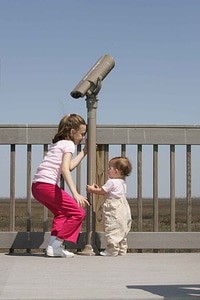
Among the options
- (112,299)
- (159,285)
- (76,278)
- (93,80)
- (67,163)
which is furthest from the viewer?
(93,80)

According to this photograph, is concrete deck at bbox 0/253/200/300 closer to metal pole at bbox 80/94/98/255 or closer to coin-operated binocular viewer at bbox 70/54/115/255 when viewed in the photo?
metal pole at bbox 80/94/98/255

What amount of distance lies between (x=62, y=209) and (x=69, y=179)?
260 mm

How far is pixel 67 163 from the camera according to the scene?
465 cm

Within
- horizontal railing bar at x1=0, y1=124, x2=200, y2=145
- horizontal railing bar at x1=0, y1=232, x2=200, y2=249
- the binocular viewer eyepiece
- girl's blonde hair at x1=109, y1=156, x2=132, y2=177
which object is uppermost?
the binocular viewer eyepiece

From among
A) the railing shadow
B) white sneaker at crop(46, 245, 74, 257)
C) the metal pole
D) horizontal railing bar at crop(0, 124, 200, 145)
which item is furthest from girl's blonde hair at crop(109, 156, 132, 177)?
the railing shadow

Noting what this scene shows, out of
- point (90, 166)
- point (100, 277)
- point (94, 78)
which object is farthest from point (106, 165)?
point (100, 277)

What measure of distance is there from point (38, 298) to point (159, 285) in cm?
69

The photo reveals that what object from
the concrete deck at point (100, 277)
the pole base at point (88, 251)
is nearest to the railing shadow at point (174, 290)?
the concrete deck at point (100, 277)

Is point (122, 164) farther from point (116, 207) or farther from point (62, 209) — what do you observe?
point (62, 209)

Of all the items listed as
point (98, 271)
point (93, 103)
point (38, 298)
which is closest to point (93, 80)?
point (93, 103)

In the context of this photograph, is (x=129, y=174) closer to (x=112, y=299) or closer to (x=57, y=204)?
(x=57, y=204)

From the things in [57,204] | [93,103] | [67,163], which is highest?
[93,103]

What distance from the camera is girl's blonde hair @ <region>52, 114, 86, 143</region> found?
4.84 m

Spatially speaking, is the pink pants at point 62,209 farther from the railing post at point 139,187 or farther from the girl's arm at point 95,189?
the railing post at point 139,187
